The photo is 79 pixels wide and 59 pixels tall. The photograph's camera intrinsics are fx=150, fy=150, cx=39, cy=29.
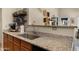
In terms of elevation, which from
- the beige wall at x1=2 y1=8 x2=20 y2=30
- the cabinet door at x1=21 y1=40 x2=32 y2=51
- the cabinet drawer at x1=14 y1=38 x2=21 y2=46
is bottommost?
the cabinet door at x1=21 y1=40 x2=32 y2=51

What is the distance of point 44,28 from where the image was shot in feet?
5.66

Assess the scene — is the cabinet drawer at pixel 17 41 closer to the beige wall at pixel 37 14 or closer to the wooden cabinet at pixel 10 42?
the wooden cabinet at pixel 10 42

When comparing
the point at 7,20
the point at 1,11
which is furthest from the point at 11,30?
the point at 1,11

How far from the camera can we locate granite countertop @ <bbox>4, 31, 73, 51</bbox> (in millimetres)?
1688

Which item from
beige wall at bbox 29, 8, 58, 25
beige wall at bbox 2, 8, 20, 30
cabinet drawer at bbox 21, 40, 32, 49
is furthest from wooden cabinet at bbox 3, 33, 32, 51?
beige wall at bbox 29, 8, 58, 25

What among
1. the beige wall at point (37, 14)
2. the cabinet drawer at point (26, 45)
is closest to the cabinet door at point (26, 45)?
the cabinet drawer at point (26, 45)

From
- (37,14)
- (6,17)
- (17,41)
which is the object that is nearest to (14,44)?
(17,41)

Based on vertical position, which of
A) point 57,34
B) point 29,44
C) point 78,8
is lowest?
point 29,44

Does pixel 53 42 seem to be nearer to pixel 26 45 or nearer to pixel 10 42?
pixel 26 45

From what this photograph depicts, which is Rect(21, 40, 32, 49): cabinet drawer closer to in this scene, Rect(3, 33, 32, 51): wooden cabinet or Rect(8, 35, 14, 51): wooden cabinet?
Rect(3, 33, 32, 51): wooden cabinet
